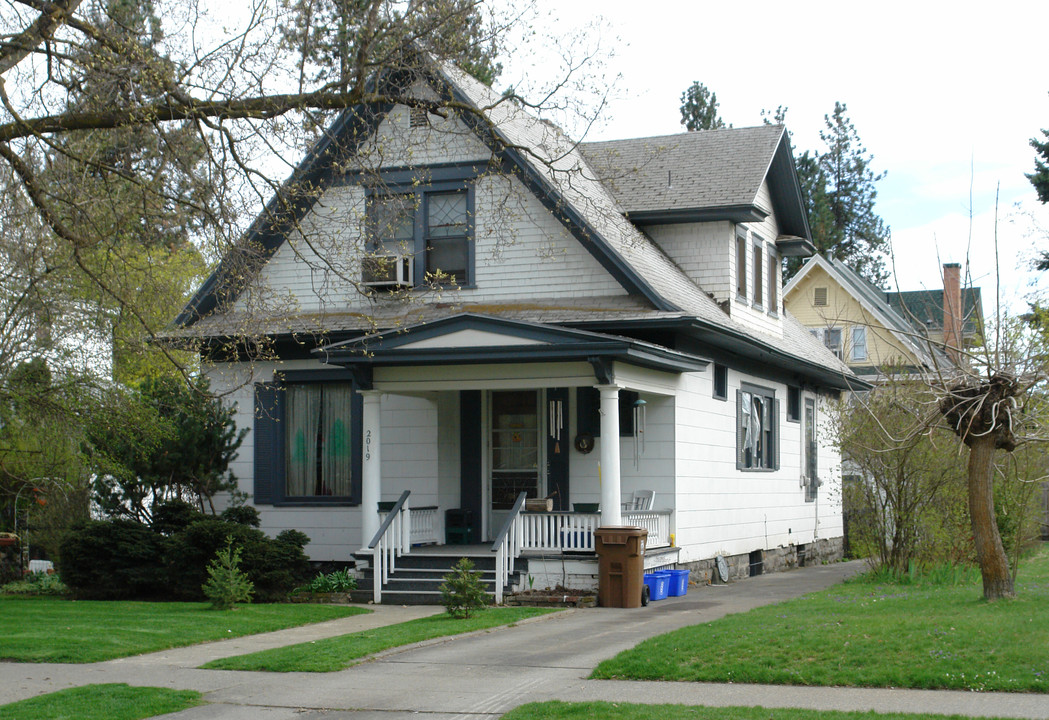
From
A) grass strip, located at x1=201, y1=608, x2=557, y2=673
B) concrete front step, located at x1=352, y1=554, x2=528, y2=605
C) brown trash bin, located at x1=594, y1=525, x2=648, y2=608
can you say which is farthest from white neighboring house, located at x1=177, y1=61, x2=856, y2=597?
grass strip, located at x1=201, y1=608, x2=557, y2=673

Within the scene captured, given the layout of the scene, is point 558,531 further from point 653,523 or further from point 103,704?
point 103,704

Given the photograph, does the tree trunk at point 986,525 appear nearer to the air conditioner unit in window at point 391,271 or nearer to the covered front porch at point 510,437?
the covered front porch at point 510,437

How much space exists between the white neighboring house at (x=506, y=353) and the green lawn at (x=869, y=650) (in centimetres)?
485

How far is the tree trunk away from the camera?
507 inches

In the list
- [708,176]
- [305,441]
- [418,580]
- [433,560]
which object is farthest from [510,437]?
[708,176]

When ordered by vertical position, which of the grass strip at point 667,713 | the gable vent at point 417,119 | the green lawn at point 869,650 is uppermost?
the gable vent at point 417,119

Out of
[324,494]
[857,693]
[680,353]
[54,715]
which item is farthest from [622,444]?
[54,715]

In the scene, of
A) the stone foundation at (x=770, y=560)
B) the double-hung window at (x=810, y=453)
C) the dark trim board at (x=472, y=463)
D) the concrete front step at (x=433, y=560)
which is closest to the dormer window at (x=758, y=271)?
the double-hung window at (x=810, y=453)

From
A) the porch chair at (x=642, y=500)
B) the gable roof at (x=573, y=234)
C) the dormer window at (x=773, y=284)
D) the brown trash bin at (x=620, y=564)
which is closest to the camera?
the brown trash bin at (x=620, y=564)

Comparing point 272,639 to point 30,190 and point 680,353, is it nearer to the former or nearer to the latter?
point 30,190

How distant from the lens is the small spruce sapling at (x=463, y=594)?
14.1m

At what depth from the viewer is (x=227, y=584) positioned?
1559cm

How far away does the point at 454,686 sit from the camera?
987cm

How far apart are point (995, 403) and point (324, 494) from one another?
35.7 feet
